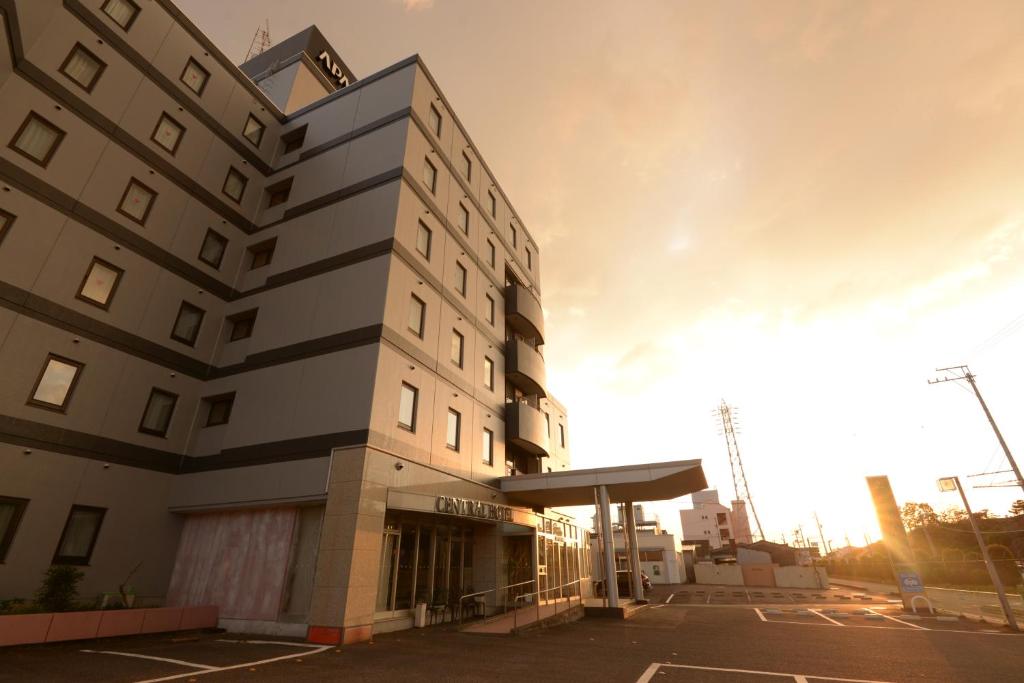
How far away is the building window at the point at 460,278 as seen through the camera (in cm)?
2259

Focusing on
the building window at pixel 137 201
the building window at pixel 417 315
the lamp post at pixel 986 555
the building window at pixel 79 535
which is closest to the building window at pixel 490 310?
the building window at pixel 417 315

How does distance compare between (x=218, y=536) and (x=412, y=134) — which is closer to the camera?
(x=218, y=536)

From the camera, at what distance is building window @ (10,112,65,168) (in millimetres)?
14973

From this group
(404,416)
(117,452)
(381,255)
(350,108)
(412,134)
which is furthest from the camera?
(350,108)

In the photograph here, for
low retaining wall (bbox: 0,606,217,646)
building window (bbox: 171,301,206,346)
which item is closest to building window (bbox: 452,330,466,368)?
building window (bbox: 171,301,206,346)

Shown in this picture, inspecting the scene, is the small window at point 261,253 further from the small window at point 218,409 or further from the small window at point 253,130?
the small window at point 218,409

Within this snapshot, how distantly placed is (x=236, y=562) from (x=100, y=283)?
10.8 metres

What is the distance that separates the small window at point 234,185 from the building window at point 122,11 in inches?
243

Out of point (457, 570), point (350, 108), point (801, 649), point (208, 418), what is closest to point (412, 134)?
point (350, 108)

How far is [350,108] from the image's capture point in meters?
23.0

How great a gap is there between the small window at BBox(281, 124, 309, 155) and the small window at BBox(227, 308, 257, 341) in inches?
391

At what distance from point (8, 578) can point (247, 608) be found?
19.6 feet

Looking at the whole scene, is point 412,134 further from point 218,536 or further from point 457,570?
point 457,570

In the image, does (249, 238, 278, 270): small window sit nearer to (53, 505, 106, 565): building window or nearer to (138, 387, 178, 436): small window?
(138, 387, 178, 436): small window
